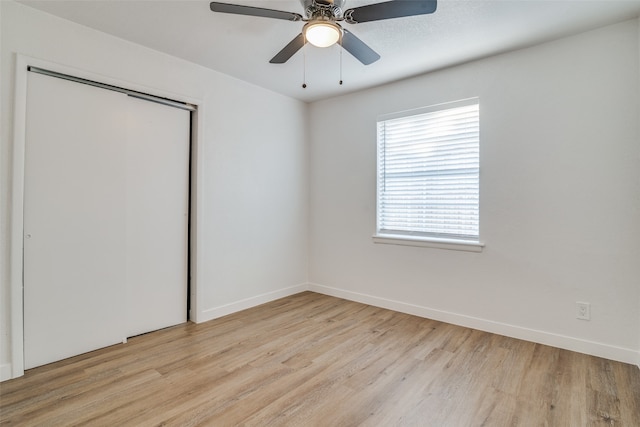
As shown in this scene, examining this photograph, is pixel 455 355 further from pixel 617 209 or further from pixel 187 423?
pixel 187 423

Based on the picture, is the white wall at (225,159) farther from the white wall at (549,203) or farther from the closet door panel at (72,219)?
the white wall at (549,203)

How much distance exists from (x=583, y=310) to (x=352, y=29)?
115 inches

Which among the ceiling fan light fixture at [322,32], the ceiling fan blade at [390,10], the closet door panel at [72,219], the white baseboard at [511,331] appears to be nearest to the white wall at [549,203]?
the white baseboard at [511,331]

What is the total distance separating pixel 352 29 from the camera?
250cm

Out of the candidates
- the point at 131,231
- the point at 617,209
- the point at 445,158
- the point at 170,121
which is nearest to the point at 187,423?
the point at 131,231

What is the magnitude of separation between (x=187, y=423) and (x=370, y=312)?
2.23m

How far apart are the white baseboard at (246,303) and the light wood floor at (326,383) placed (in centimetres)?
29

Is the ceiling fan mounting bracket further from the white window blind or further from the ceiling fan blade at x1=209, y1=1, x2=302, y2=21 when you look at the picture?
the white window blind

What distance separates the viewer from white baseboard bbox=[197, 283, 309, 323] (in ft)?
10.8

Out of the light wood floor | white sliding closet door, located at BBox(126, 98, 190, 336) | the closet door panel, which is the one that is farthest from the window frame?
the closet door panel

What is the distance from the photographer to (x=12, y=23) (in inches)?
85.7

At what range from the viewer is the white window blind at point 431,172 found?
3137 mm

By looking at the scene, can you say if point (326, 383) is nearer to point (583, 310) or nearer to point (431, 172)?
point (583, 310)

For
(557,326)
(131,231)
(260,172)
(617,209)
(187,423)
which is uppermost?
(260,172)
